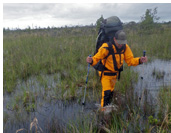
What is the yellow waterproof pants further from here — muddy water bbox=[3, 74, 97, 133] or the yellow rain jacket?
muddy water bbox=[3, 74, 97, 133]

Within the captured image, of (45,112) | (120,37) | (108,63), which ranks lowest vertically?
(45,112)

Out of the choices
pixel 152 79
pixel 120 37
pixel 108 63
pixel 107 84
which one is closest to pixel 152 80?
pixel 152 79

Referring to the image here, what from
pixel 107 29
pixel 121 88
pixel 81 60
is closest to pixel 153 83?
pixel 121 88

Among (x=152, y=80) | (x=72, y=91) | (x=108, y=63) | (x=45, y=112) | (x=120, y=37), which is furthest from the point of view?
(x=152, y=80)

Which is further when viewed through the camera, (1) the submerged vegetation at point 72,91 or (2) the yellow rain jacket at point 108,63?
(2) the yellow rain jacket at point 108,63

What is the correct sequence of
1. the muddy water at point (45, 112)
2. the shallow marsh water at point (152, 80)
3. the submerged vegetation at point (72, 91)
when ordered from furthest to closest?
the shallow marsh water at point (152, 80)
the muddy water at point (45, 112)
the submerged vegetation at point (72, 91)

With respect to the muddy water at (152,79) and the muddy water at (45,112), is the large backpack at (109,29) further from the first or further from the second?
the muddy water at (152,79)

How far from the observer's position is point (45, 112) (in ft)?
10.1

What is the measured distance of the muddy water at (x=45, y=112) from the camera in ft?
8.55

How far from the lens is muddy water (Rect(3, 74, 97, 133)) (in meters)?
2.61

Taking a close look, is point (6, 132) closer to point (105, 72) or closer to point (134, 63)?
point (105, 72)

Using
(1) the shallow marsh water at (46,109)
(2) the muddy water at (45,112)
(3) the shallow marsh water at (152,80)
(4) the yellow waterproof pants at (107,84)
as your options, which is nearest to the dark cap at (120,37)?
(4) the yellow waterproof pants at (107,84)

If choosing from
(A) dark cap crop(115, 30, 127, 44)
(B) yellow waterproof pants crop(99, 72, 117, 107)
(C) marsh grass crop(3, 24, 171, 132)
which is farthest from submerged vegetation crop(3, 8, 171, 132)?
(A) dark cap crop(115, 30, 127, 44)

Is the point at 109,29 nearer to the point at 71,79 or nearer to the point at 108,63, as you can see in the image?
the point at 108,63
